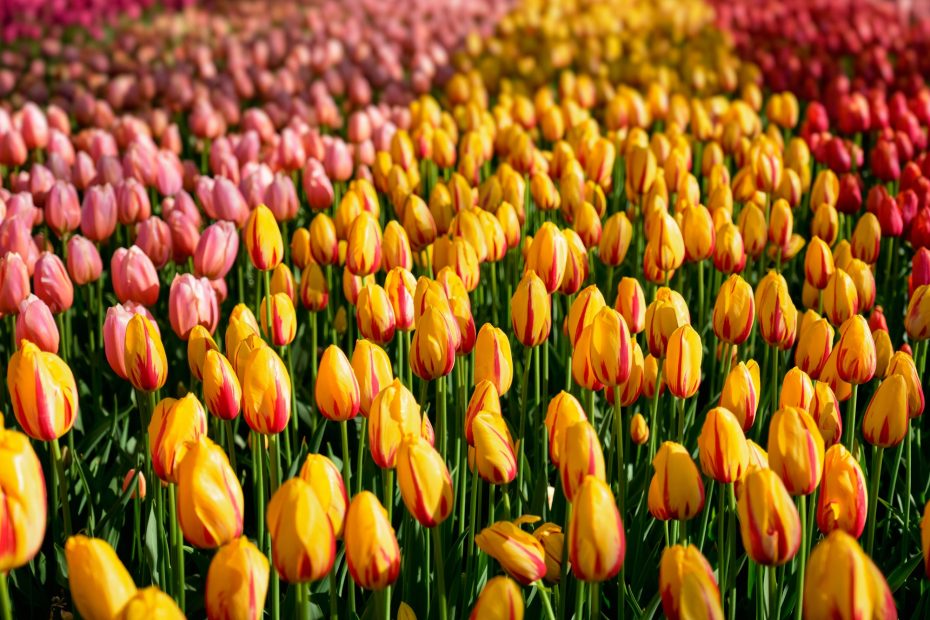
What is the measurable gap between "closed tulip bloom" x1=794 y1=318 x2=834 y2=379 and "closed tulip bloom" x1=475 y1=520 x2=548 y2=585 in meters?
0.71

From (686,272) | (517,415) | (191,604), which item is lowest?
(191,604)

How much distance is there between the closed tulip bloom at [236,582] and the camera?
1300 millimetres

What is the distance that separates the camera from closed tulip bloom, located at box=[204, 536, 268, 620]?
1.30 m

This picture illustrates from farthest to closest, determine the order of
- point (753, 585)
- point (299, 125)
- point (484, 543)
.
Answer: point (299, 125) → point (753, 585) → point (484, 543)

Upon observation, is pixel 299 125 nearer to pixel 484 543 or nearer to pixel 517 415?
pixel 517 415

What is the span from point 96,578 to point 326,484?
0.97 ft

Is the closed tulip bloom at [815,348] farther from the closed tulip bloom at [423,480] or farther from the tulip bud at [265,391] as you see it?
the tulip bud at [265,391]

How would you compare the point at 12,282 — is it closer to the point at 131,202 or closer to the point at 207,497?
the point at 131,202

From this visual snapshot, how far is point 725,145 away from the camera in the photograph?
386cm

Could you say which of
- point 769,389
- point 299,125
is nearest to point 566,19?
point 299,125

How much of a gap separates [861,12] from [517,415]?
6552 mm

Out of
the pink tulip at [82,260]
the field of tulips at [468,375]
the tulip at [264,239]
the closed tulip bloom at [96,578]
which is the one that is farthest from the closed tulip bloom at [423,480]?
the pink tulip at [82,260]

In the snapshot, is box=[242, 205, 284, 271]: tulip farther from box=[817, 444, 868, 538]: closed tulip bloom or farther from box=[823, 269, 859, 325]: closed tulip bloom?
box=[817, 444, 868, 538]: closed tulip bloom

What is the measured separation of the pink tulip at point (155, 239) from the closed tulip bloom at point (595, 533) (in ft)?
5.44
